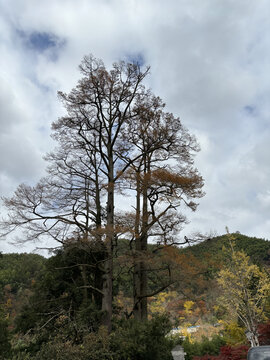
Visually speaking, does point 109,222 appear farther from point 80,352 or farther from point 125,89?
point 125,89

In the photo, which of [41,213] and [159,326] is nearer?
[159,326]

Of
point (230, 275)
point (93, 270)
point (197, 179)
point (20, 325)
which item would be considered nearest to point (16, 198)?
point (93, 270)

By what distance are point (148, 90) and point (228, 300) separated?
11.4 meters

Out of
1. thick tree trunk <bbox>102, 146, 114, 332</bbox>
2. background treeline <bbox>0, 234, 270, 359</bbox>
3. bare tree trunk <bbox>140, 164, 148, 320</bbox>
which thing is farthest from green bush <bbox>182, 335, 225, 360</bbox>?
thick tree trunk <bbox>102, 146, 114, 332</bbox>

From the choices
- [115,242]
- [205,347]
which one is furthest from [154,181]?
[205,347]

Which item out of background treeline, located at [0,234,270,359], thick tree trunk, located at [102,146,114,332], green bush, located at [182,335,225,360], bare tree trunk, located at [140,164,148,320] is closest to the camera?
background treeline, located at [0,234,270,359]

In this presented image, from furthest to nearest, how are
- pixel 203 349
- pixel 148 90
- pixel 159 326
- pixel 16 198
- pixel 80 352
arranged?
pixel 203 349 → pixel 148 90 → pixel 16 198 → pixel 159 326 → pixel 80 352

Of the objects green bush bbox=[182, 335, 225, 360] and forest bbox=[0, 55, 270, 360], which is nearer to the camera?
forest bbox=[0, 55, 270, 360]

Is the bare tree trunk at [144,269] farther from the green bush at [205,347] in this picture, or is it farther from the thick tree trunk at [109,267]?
the green bush at [205,347]

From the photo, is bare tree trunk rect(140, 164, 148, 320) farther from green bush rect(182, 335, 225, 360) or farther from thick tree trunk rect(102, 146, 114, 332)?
green bush rect(182, 335, 225, 360)

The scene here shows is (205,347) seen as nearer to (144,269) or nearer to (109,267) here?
(144,269)

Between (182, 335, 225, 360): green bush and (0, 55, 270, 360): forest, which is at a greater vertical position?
(0, 55, 270, 360): forest

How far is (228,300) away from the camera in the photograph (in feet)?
45.2

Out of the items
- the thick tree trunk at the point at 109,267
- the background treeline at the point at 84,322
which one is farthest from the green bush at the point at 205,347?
the thick tree trunk at the point at 109,267
